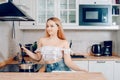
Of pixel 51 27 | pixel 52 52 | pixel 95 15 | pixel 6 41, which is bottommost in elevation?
pixel 52 52

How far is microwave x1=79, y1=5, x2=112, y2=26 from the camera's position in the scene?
3.91 metres

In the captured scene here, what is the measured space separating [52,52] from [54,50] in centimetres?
3

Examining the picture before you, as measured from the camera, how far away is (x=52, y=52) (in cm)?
255

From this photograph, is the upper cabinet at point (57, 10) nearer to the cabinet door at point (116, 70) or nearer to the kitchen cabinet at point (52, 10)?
the kitchen cabinet at point (52, 10)

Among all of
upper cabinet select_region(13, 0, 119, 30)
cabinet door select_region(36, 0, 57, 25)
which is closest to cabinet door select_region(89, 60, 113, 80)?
upper cabinet select_region(13, 0, 119, 30)

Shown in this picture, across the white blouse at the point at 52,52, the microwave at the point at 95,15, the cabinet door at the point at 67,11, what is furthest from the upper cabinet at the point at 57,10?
the white blouse at the point at 52,52

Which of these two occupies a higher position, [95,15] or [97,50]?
[95,15]

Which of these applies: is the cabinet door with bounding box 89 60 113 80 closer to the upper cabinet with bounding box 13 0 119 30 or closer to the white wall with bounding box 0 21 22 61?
the upper cabinet with bounding box 13 0 119 30

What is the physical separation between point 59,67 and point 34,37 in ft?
6.48

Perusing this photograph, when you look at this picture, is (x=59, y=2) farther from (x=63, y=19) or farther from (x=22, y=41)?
(x=22, y=41)

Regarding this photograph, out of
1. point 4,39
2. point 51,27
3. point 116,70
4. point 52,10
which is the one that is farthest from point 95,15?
point 4,39

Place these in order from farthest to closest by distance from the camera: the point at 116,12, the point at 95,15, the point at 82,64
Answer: the point at 116,12 < the point at 95,15 < the point at 82,64

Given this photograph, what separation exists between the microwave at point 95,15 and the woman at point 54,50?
1348 millimetres

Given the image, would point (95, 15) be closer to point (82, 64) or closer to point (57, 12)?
point (57, 12)
